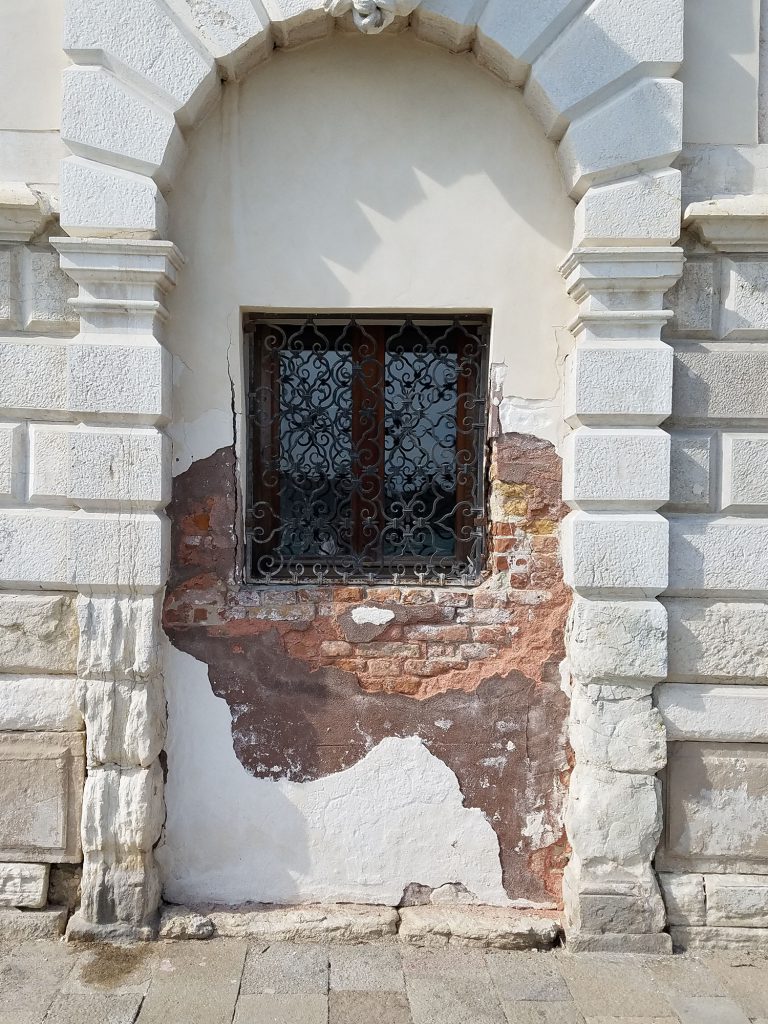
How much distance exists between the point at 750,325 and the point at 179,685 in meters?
2.92

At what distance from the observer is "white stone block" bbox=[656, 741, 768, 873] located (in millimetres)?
3211

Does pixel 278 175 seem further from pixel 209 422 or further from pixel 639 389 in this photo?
pixel 639 389

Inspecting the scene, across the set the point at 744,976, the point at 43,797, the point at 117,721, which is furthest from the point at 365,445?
the point at 744,976

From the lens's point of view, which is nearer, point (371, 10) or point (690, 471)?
point (371, 10)

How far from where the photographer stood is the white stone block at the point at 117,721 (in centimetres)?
319

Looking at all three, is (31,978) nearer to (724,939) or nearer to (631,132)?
(724,939)

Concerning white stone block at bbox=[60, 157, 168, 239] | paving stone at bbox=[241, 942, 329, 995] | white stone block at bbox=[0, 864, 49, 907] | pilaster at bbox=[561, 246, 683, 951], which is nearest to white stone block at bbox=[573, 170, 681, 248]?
pilaster at bbox=[561, 246, 683, 951]

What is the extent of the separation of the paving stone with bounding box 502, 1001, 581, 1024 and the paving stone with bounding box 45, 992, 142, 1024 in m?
1.38

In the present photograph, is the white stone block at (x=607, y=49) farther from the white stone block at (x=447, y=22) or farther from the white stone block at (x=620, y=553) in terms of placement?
the white stone block at (x=620, y=553)

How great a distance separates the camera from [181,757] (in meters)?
3.36

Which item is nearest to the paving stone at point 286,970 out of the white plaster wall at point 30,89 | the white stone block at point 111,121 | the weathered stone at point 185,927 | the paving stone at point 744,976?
the weathered stone at point 185,927

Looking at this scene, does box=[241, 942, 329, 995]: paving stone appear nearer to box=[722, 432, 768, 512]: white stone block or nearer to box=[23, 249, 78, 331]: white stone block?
box=[722, 432, 768, 512]: white stone block

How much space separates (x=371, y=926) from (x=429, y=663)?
3.71ft

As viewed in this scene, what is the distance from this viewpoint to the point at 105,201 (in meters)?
3.11
